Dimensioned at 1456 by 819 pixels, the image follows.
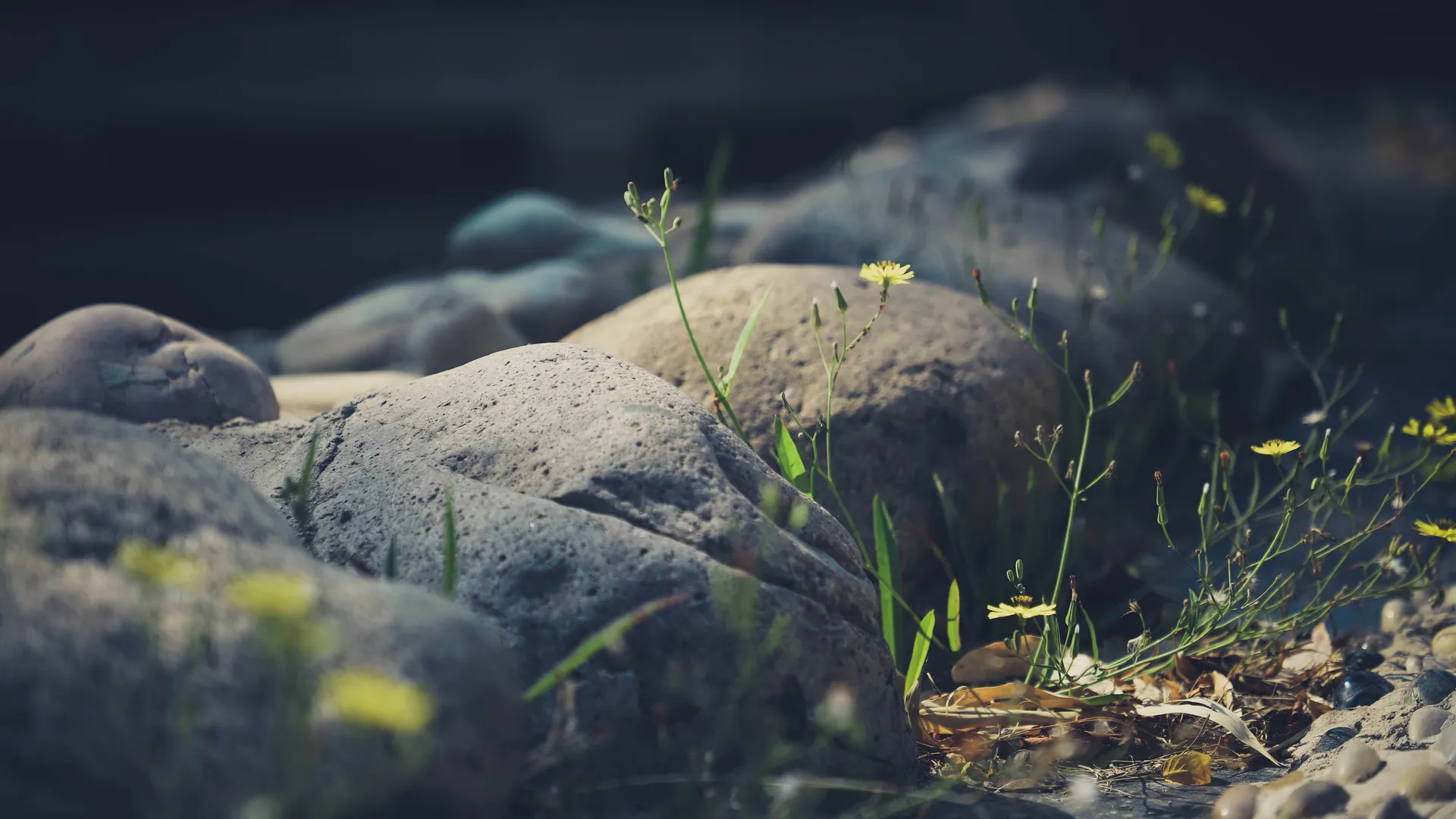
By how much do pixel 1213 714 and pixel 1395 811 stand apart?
0.41 m

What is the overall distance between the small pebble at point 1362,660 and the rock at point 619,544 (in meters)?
1.01

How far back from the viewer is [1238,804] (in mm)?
1790

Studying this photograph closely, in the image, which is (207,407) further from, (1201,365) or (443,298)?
(1201,365)

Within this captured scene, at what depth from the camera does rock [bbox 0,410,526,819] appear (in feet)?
4.11

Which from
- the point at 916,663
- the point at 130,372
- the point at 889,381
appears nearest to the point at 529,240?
the point at 130,372

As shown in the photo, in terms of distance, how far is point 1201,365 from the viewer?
3.71 metres

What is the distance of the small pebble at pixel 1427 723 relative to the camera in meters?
2.02

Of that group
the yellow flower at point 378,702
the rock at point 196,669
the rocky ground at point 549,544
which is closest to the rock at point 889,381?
the rocky ground at point 549,544

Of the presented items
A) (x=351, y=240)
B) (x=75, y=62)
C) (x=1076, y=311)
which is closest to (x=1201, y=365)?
(x=1076, y=311)

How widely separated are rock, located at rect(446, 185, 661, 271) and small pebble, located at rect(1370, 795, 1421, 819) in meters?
3.68

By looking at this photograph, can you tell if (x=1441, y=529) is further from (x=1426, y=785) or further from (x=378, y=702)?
(x=378, y=702)

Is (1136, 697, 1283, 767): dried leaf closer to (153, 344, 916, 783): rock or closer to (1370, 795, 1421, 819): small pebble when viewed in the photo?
(1370, 795, 1421, 819): small pebble

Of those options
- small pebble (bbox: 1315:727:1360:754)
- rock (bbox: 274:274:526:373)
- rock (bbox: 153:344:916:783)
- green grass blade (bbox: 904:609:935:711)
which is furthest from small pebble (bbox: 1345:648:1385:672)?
rock (bbox: 274:274:526:373)

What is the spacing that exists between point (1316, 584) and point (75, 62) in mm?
6101
